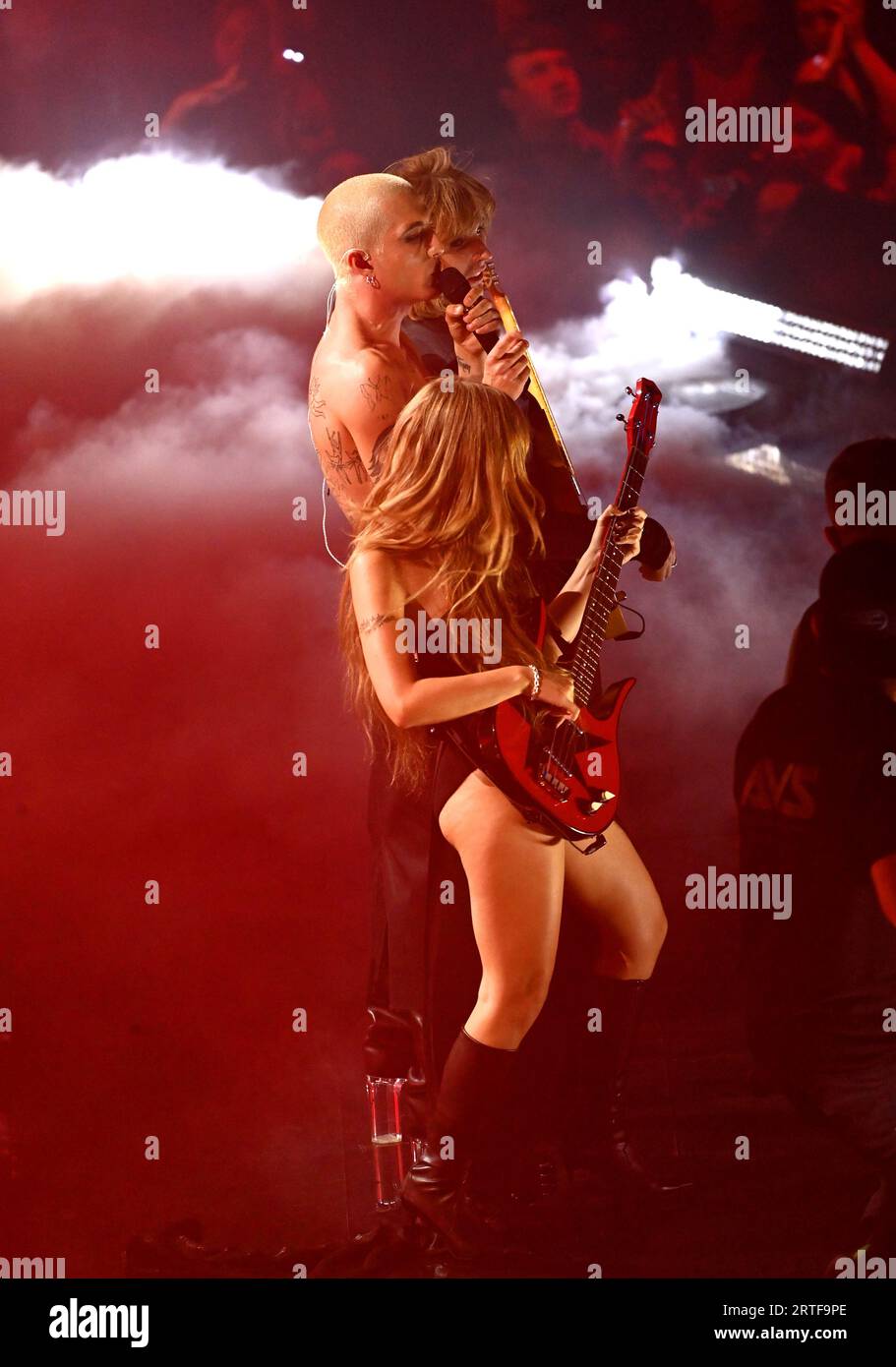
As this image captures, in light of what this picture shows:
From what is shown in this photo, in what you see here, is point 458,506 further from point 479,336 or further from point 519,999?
point 519,999

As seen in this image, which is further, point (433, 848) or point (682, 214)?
point (682, 214)

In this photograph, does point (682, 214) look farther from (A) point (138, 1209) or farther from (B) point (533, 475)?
(A) point (138, 1209)

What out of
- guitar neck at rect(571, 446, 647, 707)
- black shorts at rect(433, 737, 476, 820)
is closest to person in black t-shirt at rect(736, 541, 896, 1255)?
guitar neck at rect(571, 446, 647, 707)

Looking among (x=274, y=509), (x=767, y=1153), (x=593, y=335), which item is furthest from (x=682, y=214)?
(x=767, y=1153)

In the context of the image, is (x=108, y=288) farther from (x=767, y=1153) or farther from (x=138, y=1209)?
(x=767, y=1153)

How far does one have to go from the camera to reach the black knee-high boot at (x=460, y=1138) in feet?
11.6

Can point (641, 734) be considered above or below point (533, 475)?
below

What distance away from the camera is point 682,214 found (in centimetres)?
383

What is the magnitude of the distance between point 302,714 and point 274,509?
1.91ft

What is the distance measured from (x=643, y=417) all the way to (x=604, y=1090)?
1871 millimetres

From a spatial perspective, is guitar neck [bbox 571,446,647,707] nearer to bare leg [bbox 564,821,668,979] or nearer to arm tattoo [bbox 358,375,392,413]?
bare leg [bbox 564,821,668,979]

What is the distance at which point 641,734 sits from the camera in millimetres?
3799

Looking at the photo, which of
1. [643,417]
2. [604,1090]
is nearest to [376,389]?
[643,417]
